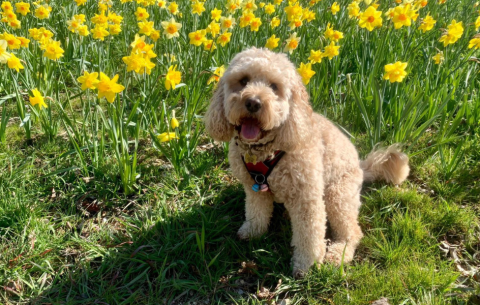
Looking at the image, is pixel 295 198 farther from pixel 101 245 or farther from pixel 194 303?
pixel 101 245

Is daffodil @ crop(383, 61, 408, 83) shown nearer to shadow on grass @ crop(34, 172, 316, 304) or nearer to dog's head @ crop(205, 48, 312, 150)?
dog's head @ crop(205, 48, 312, 150)

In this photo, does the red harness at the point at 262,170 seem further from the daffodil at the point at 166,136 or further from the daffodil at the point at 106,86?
the daffodil at the point at 106,86

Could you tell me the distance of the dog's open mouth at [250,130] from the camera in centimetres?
215

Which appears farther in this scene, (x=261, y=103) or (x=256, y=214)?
(x=256, y=214)

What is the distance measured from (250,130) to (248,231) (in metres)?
0.99

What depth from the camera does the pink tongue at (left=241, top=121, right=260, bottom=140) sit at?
2.15 meters

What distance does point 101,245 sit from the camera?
268 centimetres

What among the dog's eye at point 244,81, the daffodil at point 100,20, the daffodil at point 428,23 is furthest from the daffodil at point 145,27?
the daffodil at point 428,23

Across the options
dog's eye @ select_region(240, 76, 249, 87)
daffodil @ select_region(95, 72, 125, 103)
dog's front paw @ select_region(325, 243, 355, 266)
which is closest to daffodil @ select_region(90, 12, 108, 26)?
daffodil @ select_region(95, 72, 125, 103)

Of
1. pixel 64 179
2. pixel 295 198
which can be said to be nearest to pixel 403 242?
pixel 295 198

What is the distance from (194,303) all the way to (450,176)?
8.13 ft

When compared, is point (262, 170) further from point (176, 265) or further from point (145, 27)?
point (145, 27)

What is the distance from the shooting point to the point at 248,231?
278cm

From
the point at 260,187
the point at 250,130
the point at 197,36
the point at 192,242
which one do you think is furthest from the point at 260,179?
the point at 197,36
